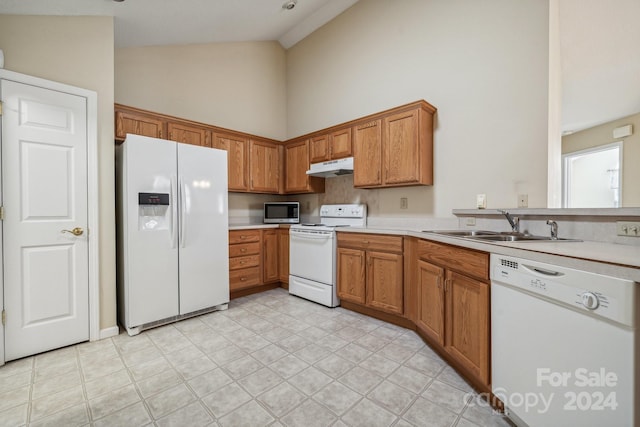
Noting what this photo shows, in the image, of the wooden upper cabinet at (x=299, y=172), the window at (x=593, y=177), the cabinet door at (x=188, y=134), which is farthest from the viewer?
the wooden upper cabinet at (x=299, y=172)

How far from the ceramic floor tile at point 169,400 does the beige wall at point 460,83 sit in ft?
8.50

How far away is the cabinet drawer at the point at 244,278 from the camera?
3.40 m

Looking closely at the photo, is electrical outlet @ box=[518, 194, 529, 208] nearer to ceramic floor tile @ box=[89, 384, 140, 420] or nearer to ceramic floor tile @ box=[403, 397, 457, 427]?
ceramic floor tile @ box=[403, 397, 457, 427]

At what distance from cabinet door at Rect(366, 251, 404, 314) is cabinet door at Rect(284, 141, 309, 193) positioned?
64.8 inches

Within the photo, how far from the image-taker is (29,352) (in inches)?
81.7

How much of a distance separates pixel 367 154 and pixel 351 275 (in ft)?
4.54

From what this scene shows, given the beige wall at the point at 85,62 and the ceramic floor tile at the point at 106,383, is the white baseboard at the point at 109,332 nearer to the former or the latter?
the beige wall at the point at 85,62

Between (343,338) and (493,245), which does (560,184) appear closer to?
(493,245)

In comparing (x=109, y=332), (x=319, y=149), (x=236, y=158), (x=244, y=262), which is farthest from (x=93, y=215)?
(x=319, y=149)

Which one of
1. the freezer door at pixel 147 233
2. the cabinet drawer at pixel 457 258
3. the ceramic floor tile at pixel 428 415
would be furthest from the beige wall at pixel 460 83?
the freezer door at pixel 147 233

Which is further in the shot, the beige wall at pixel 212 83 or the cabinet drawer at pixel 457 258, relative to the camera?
the beige wall at pixel 212 83

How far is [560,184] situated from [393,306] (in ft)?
5.57

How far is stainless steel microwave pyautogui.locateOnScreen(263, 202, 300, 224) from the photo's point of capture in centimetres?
412

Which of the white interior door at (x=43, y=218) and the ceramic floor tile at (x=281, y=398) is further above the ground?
the white interior door at (x=43, y=218)
